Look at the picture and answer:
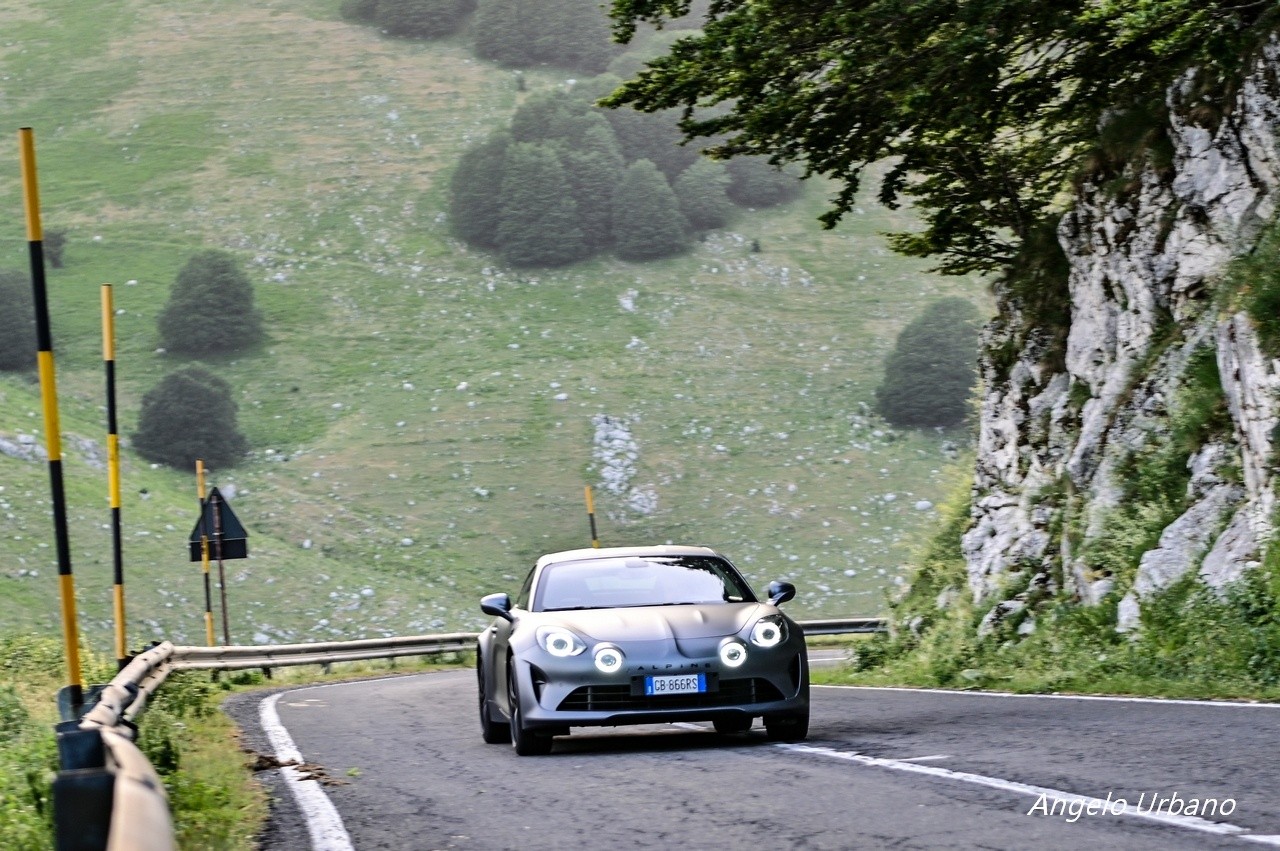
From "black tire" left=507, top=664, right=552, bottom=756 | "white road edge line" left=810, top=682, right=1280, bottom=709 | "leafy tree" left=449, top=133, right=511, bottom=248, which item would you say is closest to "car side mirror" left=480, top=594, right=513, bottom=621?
"black tire" left=507, top=664, right=552, bottom=756

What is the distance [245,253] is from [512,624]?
9349 centimetres

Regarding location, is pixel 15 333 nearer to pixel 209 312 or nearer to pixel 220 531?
pixel 209 312

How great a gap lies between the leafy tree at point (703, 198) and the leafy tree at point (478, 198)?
506 inches

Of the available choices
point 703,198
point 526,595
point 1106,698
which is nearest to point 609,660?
point 526,595

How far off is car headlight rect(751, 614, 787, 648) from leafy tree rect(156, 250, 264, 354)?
83778 millimetres

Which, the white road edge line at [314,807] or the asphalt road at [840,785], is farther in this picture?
the white road edge line at [314,807]

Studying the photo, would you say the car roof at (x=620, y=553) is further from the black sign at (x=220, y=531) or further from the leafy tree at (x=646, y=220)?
the leafy tree at (x=646, y=220)

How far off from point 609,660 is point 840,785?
8.77ft

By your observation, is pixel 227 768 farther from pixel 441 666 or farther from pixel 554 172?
pixel 554 172

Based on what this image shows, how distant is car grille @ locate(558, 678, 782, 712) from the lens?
1082cm

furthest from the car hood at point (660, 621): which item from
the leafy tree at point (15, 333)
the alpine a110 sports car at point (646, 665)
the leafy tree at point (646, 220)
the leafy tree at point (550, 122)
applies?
the leafy tree at point (550, 122)

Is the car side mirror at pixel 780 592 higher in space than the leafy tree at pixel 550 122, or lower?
lower

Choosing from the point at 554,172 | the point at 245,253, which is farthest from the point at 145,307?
the point at 554,172

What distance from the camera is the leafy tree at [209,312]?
91.5 m
